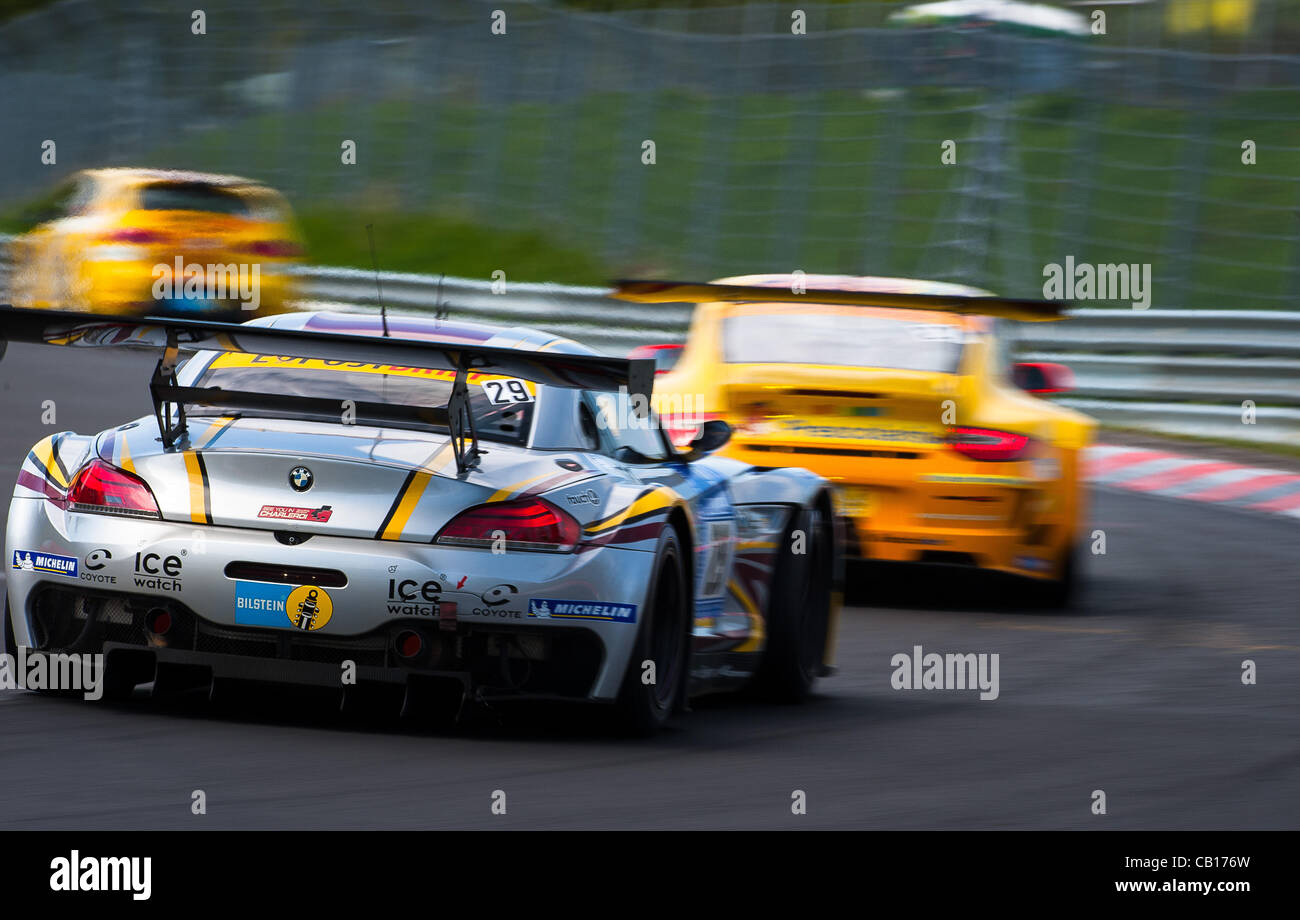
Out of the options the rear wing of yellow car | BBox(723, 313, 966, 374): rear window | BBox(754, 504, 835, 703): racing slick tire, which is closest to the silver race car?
BBox(754, 504, 835, 703): racing slick tire

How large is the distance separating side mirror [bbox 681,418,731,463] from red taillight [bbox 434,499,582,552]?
4.08ft

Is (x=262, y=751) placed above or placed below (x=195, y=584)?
below

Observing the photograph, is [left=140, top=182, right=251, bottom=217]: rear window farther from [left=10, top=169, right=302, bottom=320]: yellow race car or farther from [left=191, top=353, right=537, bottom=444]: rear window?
[left=191, top=353, right=537, bottom=444]: rear window

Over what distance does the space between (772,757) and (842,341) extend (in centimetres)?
438

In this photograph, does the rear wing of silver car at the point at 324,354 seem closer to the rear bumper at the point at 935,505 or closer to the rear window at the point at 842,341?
the rear bumper at the point at 935,505

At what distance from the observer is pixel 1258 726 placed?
7820mm

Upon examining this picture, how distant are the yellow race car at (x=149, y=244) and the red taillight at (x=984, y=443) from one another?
10.5m

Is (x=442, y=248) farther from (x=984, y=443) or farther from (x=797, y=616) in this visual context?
(x=797, y=616)

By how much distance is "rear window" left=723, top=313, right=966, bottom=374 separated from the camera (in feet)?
35.4

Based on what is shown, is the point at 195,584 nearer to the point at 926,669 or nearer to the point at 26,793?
the point at 26,793

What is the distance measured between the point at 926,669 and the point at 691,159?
16560 millimetres

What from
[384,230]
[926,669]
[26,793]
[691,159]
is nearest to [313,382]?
[26,793]

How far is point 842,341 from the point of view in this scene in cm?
1091

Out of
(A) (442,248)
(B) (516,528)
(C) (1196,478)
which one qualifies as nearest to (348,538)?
(B) (516,528)
